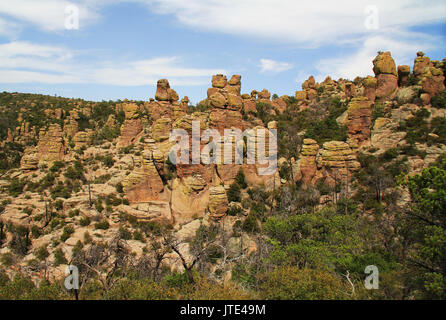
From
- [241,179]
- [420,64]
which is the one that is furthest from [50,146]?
[420,64]

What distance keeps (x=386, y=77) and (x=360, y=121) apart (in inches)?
481

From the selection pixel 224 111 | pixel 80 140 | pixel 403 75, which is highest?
pixel 403 75

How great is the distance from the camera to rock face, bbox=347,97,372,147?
119ft

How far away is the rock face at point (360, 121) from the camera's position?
3641 cm

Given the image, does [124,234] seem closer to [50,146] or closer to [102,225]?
[102,225]

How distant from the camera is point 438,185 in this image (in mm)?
10914

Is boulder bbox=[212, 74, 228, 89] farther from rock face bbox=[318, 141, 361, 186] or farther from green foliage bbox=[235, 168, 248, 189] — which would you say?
rock face bbox=[318, 141, 361, 186]

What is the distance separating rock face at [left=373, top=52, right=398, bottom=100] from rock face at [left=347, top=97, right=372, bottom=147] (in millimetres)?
8892

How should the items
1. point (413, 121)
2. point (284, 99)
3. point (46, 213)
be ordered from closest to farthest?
point (46, 213)
point (413, 121)
point (284, 99)

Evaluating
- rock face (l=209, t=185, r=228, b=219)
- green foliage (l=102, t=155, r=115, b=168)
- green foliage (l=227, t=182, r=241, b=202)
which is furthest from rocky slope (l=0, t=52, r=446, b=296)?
green foliage (l=227, t=182, r=241, b=202)

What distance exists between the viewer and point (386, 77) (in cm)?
4244

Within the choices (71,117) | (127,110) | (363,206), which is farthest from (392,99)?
(71,117)

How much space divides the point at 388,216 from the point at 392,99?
1046 inches
